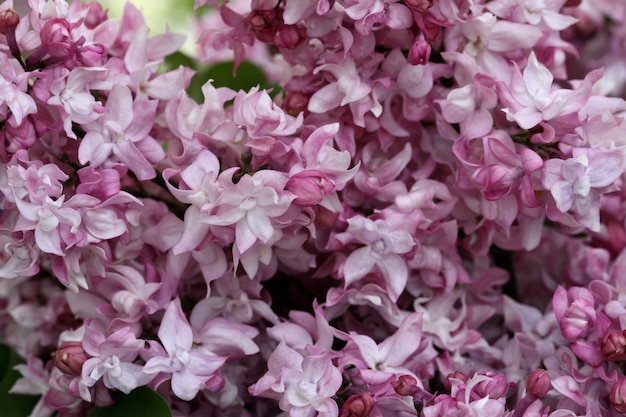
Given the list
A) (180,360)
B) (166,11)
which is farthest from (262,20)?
(166,11)

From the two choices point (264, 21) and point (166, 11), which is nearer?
point (264, 21)

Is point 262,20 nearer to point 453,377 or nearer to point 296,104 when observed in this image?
point 296,104

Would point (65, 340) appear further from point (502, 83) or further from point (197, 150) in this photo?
point (502, 83)

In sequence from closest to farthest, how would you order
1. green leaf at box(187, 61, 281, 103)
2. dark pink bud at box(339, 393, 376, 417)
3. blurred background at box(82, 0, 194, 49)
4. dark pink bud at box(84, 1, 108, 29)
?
dark pink bud at box(339, 393, 376, 417)
dark pink bud at box(84, 1, 108, 29)
green leaf at box(187, 61, 281, 103)
blurred background at box(82, 0, 194, 49)

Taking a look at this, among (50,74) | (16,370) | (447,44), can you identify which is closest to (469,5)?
(447,44)

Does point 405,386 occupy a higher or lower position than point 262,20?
lower

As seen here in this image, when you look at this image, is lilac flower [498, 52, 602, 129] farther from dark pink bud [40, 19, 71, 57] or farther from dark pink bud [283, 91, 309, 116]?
dark pink bud [40, 19, 71, 57]

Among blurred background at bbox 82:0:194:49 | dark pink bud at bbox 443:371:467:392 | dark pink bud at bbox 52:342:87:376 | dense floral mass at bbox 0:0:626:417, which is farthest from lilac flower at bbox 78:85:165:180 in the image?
blurred background at bbox 82:0:194:49
